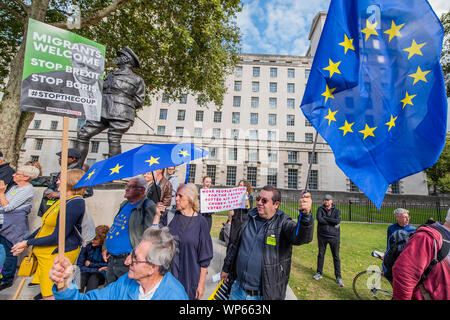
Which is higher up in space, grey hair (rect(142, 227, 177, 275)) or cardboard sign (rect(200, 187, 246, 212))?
cardboard sign (rect(200, 187, 246, 212))

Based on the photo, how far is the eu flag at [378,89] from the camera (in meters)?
2.00

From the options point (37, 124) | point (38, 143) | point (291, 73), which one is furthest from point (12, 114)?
point (291, 73)

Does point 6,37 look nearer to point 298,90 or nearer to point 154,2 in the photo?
point 154,2

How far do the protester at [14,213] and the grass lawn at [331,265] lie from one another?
4.72 meters

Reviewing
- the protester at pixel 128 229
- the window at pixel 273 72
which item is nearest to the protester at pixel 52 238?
the protester at pixel 128 229

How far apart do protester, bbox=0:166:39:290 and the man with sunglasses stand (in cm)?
314

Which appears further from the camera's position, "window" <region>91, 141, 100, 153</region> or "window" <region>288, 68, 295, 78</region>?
"window" <region>288, 68, 295, 78</region>

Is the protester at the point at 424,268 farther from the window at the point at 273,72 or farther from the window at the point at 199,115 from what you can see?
the window at the point at 273,72

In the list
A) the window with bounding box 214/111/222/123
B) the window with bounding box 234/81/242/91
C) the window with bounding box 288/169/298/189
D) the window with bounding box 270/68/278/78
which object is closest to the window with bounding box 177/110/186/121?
the window with bounding box 214/111/222/123

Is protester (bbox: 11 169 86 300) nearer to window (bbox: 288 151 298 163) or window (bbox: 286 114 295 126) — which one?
window (bbox: 288 151 298 163)

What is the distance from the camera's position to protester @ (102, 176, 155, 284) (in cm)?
247

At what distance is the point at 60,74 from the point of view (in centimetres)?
188

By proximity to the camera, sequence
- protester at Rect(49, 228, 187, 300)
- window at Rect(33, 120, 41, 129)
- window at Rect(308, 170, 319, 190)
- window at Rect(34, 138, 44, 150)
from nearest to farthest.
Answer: protester at Rect(49, 228, 187, 300) → window at Rect(34, 138, 44, 150) → window at Rect(308, 170, 319, 190) → window at Rect(33, 120, 41, 129)

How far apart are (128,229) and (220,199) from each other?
160 cm
